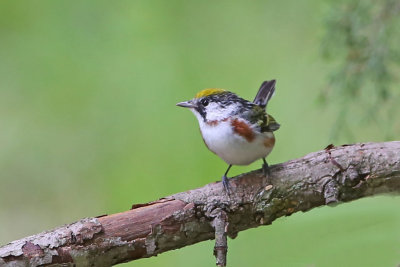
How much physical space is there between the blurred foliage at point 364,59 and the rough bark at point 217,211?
1.22m

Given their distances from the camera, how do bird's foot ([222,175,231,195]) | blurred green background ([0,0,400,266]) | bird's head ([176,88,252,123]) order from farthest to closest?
blurred green background ([0,0,400,266]) < bird's head ([176,88,252,123]) < bird's foot ([222,175,231,195])

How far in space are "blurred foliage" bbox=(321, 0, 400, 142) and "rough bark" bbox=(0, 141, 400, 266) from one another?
122 cm

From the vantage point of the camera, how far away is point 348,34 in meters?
4.09

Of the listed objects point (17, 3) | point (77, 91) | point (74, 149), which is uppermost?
point (17, 3)

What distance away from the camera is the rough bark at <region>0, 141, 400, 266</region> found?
2562 mm

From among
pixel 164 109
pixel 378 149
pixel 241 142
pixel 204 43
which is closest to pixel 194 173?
pixel 164 109

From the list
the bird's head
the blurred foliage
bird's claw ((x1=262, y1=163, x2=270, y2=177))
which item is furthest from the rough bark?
the blurred foliage

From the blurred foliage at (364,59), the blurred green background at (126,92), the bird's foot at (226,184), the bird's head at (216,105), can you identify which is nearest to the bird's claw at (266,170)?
the bird's foot at (226,184)

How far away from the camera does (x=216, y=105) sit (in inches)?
128

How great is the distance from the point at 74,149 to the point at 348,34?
264cm

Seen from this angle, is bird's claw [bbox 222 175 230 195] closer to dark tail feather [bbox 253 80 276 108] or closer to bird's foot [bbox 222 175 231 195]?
bird's foot [bbox 222 175 231 195]

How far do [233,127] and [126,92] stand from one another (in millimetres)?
2987

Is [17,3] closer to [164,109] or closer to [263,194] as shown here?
[164,109]

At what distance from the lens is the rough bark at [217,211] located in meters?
2.56
